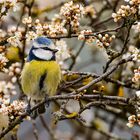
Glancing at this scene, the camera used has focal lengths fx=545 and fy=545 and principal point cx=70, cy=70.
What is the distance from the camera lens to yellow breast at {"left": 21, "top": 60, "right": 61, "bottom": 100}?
3408 millimetres

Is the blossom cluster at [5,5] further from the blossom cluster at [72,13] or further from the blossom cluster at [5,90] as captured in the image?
the blossom cluster at [5,90]

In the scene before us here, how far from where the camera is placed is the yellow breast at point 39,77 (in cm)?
341

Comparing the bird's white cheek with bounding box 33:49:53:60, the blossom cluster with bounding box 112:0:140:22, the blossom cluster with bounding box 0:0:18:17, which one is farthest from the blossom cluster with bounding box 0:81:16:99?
the blossom cluster with bounding box 112:0:140:22

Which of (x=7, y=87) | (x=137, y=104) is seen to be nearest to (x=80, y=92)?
(x=137, y=104)

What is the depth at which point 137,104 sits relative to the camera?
2.88 metres

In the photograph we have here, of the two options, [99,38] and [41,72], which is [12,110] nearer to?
[41,72]

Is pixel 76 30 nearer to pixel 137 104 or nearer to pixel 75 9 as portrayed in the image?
pixel 75 9

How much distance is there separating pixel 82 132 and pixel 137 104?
2952mm

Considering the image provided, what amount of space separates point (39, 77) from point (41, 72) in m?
0.03

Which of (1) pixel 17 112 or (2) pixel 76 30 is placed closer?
(1) pixel 17 112

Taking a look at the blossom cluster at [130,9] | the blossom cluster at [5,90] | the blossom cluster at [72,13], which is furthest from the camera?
the blossom cluster at [5,90]

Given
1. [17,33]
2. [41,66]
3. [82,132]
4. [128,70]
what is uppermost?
[17,33]

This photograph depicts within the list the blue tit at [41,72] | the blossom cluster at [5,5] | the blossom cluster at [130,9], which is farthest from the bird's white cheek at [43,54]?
the blossom cluster at [130,9]

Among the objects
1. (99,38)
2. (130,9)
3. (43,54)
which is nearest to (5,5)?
(43,54)
